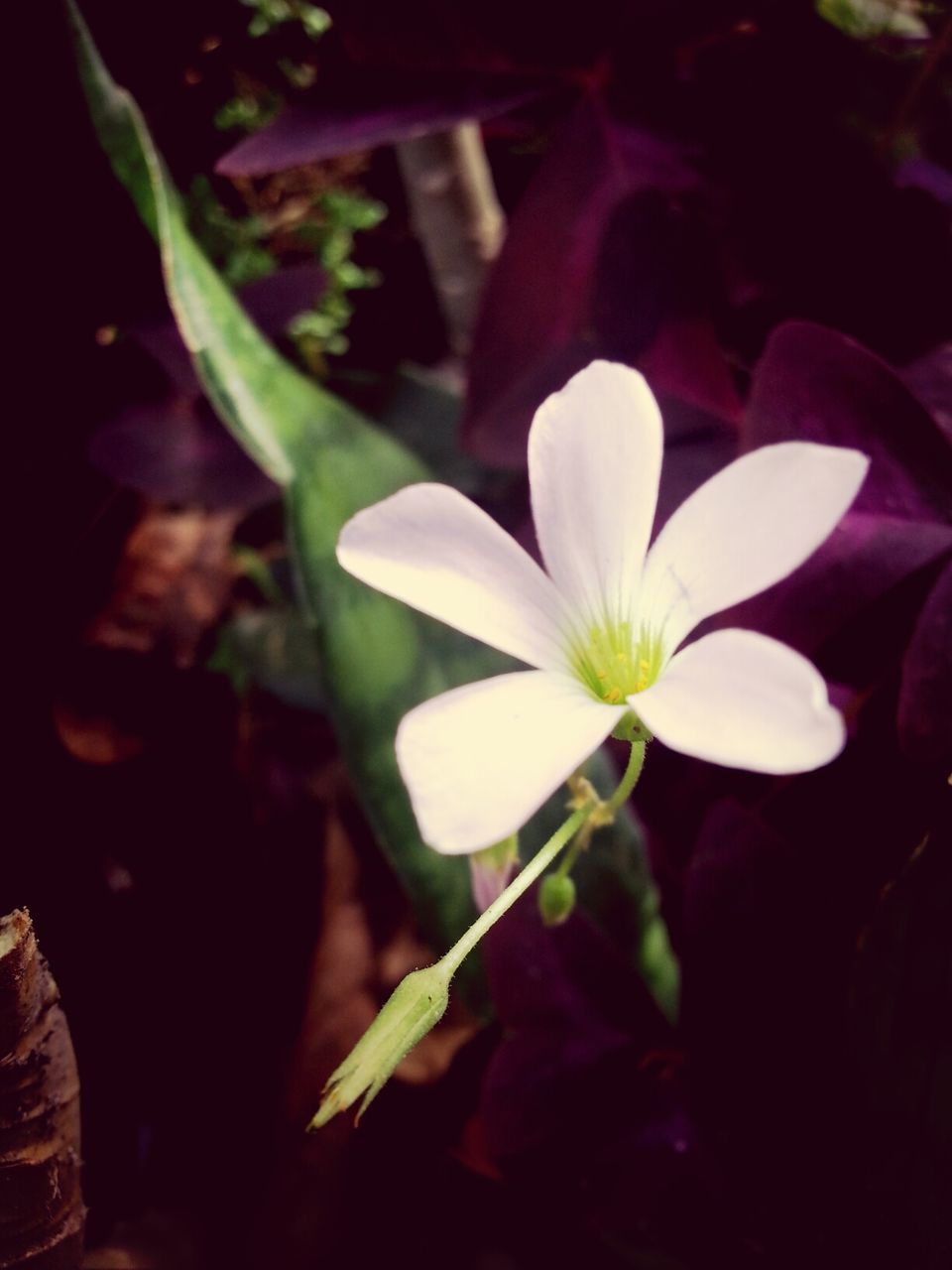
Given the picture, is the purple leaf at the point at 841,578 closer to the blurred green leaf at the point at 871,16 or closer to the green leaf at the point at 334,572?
the green leaf at the point at 334,572

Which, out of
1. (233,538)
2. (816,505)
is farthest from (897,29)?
(233,538)

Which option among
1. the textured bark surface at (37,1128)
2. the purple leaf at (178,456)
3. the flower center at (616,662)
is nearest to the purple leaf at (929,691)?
the flower center at (616,662)

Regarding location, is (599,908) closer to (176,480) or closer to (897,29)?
(176,480)

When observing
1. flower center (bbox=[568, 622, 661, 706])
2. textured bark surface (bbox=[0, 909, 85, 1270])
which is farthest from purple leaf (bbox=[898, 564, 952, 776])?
textured bark surface (bbox=[0, 909, 85, 1270])

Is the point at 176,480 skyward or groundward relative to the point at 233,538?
skyward

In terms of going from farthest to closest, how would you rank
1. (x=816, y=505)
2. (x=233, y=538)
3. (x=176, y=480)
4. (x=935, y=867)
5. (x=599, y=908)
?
(x=233, y=538) → (x=176, y=480) → (x=599, y=908) → (x=935, y=867) → (x=816, y=505)

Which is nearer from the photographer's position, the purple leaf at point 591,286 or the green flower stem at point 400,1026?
the green flower stem at point 400,1026

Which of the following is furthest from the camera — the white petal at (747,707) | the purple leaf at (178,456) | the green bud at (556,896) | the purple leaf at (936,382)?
the purple leaf at (178,456)
